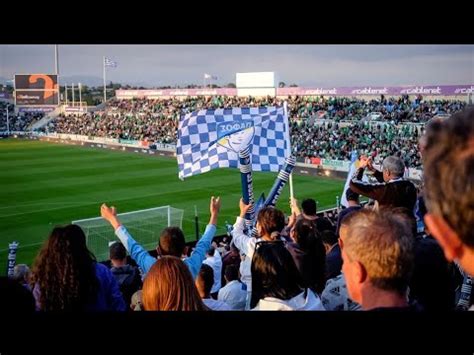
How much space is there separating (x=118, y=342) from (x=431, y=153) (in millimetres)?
1269

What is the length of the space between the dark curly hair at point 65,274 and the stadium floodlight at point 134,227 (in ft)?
27.3

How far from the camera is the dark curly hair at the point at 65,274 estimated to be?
254cm

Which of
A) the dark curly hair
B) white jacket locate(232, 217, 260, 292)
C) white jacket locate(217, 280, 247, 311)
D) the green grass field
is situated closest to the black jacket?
white jacket locate(232, 217, 260, 292)

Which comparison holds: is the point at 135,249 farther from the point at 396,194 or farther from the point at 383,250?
the point at 383,250

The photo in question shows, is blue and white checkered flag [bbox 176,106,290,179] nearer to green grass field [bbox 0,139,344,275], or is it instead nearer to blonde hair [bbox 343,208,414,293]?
blonde hair [bbox 343,208,414,293]

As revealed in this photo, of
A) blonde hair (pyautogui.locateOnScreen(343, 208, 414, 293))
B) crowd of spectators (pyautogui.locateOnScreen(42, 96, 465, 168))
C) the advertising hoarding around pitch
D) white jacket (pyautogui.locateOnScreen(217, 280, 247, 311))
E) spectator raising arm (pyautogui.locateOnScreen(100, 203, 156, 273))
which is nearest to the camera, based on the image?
blonde hair (pyautogui.locateOnScreen(343, 208, 414, 293))

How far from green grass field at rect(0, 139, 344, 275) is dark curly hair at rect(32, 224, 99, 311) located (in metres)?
9.43

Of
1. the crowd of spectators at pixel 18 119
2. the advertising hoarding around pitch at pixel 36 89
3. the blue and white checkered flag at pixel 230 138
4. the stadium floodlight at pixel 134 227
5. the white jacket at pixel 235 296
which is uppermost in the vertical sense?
the advertising hoarding around pitch at pixel 36 89

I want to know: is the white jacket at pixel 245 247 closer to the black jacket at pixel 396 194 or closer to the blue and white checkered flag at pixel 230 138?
the black jacket at pixel 396 194

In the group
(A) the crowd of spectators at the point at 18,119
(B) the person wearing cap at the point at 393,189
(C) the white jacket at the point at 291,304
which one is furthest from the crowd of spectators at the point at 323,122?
(C) the white jacket at the point at 291,304

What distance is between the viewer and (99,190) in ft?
65.7

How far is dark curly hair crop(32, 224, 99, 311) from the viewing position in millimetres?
2543

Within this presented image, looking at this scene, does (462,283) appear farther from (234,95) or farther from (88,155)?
(234,95)
